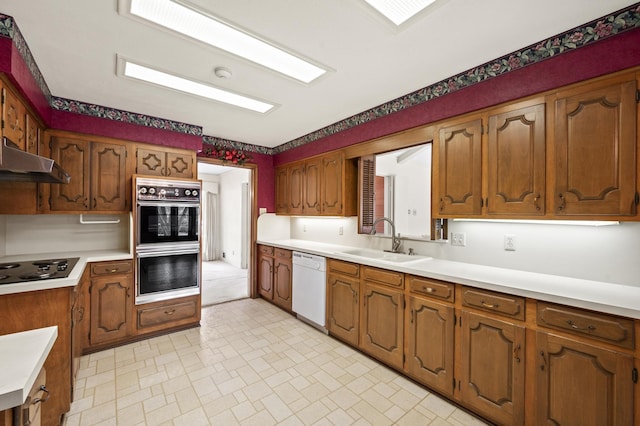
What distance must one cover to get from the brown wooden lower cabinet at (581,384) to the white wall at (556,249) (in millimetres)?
607

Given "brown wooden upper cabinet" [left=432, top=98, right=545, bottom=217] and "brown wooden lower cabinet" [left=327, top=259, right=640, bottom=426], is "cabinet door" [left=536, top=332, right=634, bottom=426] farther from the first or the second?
"brown wooden upper cabinet" [left=432, top=98, right=545, bottom=217]

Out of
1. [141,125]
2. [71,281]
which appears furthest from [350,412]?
[141,125]

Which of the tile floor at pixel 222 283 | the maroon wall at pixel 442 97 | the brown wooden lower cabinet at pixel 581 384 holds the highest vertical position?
the maroon wall at pixel 442 97

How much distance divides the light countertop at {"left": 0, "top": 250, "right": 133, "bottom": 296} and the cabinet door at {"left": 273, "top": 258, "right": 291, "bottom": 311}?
69.0 inches

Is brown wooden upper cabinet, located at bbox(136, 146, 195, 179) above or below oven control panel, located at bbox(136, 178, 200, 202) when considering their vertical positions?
above

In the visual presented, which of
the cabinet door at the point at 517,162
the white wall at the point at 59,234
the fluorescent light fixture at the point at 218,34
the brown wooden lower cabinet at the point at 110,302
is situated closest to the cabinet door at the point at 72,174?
the white wall at the point at 59,234

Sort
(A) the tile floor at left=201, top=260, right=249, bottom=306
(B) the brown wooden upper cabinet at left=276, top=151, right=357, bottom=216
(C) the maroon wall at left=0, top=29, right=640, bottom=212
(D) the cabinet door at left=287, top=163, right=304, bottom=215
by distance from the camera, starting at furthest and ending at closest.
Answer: (A) the tile floor at left=201, top=260, right=249, bottom=306 → (D) the cabinet door at left=287, top=163, right=304, bottom=215 → (B) the brown wooden upper cabinet at left=276, top=151, right=357, bottom=216 → (C) the maroon wall at left=0, top=29, right=640, bottom=212

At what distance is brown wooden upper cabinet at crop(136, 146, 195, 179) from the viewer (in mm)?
3294

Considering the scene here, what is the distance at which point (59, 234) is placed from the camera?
3084 millimetres

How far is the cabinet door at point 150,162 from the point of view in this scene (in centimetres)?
328

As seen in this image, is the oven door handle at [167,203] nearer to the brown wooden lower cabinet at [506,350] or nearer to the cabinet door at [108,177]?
the cabinet door at [108,177]

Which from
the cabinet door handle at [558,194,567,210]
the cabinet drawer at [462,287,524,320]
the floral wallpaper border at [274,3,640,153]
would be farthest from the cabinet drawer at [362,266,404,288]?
the floral wallpaper border at [274,3,640,153]

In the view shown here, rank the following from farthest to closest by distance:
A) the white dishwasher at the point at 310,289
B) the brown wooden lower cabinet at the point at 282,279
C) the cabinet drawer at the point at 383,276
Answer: the brown wooden lower cabinet at the point at 282,279
the white dishwasher at the point at 310,289
the cabinet drawer at the point at 383,276

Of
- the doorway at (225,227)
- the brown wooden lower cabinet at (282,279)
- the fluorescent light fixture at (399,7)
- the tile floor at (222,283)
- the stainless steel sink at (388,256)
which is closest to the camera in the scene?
the fluorescent light fixture at (399,7)
